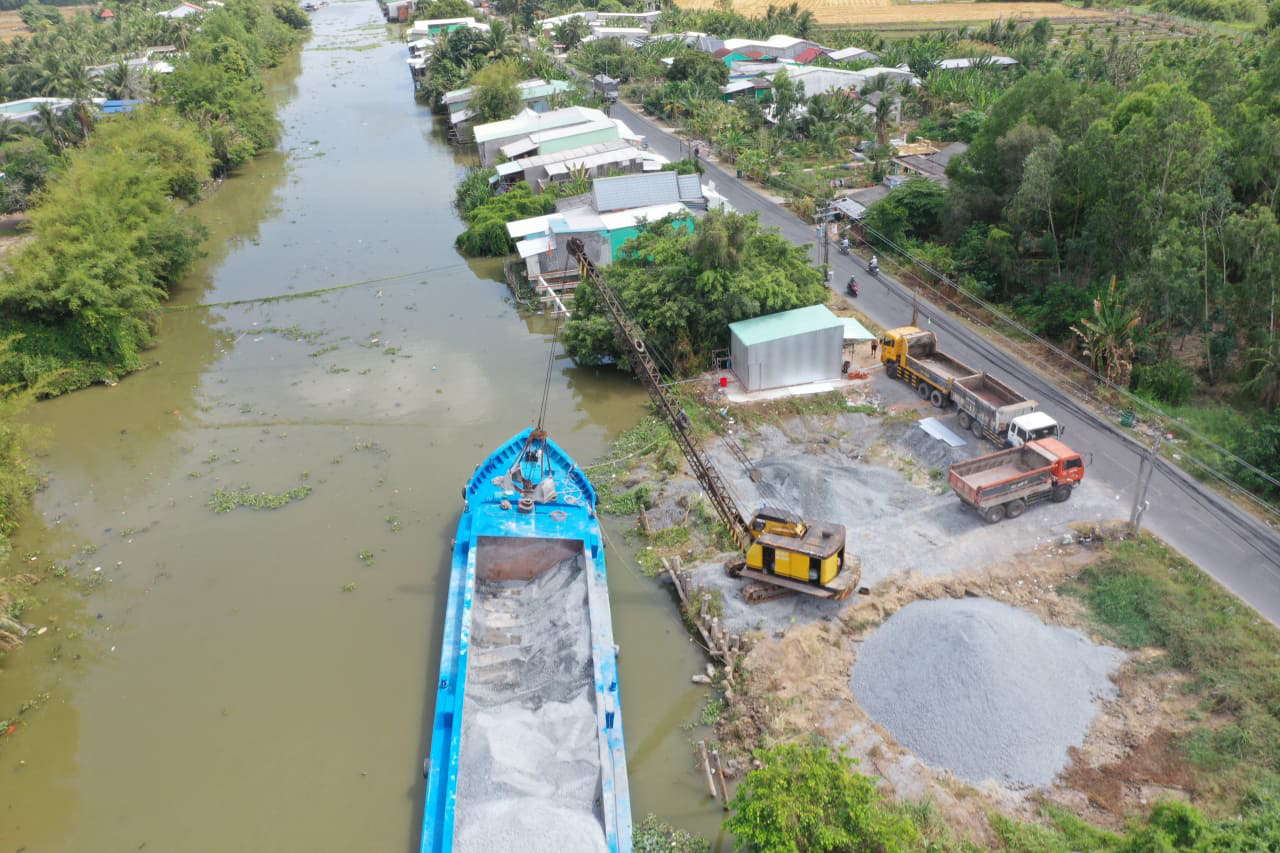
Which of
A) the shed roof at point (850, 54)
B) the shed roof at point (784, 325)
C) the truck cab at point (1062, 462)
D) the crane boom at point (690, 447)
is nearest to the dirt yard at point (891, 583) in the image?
the truck cab at point (1062, 462)

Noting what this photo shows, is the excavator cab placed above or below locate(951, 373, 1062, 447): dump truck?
above

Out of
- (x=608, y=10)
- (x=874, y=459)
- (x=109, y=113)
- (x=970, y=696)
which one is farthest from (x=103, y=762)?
(x=608, y=10)

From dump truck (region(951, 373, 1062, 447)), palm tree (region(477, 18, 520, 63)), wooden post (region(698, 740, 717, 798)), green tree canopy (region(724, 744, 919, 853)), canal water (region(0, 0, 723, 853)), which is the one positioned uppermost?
palm tree (region(477, 18, 520, 63))

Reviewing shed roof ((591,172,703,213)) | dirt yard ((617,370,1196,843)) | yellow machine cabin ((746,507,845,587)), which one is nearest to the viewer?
dirt yard ((617,370,1196,843))

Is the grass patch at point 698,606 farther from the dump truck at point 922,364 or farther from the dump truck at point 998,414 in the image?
the dump truck at point 922,364

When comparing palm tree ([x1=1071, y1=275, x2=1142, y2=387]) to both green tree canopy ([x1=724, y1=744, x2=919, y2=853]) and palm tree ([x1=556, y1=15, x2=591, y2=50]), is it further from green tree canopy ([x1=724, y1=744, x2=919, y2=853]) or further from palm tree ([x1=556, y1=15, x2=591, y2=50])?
palm tree ([x1=556, y1=15, x2=591, y2=50])

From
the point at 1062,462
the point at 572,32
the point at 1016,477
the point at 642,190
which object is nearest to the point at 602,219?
the point at 642,190

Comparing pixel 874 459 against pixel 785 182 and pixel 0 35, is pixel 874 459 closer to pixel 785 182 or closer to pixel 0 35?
pixel 785 182

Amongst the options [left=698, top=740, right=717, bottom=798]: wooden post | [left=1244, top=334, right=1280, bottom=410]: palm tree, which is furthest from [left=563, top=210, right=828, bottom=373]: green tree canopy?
[left=698, top=740, right=717, bottom=798]: wooden post
